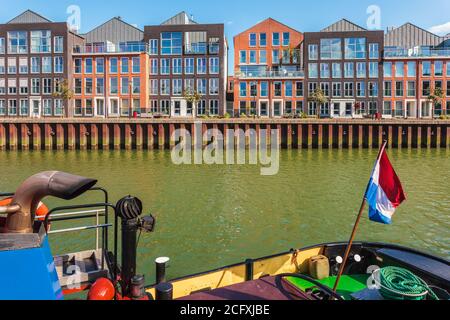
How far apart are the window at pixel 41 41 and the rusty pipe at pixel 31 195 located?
235ft

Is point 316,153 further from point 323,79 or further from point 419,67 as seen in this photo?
point 419,67

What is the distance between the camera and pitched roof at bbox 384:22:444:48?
8000cm

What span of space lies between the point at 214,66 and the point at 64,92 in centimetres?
2497

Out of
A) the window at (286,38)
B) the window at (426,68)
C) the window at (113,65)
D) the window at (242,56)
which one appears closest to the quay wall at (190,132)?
the window at (113,65)

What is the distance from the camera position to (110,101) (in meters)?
70.7

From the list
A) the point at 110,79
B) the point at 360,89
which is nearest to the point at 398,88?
the point at 360,89

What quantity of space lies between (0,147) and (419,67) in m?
66.3

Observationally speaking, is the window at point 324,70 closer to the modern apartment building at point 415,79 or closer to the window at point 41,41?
the modern apartment building at point 415,79

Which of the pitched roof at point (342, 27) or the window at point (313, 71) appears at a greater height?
the pitched roof at point (342, 27)

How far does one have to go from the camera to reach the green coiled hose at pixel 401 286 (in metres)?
6.47

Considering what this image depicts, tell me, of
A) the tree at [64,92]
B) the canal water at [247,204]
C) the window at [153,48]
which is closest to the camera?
the canal water at [247,204]

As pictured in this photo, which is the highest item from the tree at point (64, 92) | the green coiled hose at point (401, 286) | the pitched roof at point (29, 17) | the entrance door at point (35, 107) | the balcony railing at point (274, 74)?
the pitched roof at point (29, 17)

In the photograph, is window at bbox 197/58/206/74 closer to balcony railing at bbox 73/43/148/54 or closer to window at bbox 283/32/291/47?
balcony railing at bbox 73/43/148/54

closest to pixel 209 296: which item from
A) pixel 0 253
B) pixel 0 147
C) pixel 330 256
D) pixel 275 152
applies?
pixel 0 253
